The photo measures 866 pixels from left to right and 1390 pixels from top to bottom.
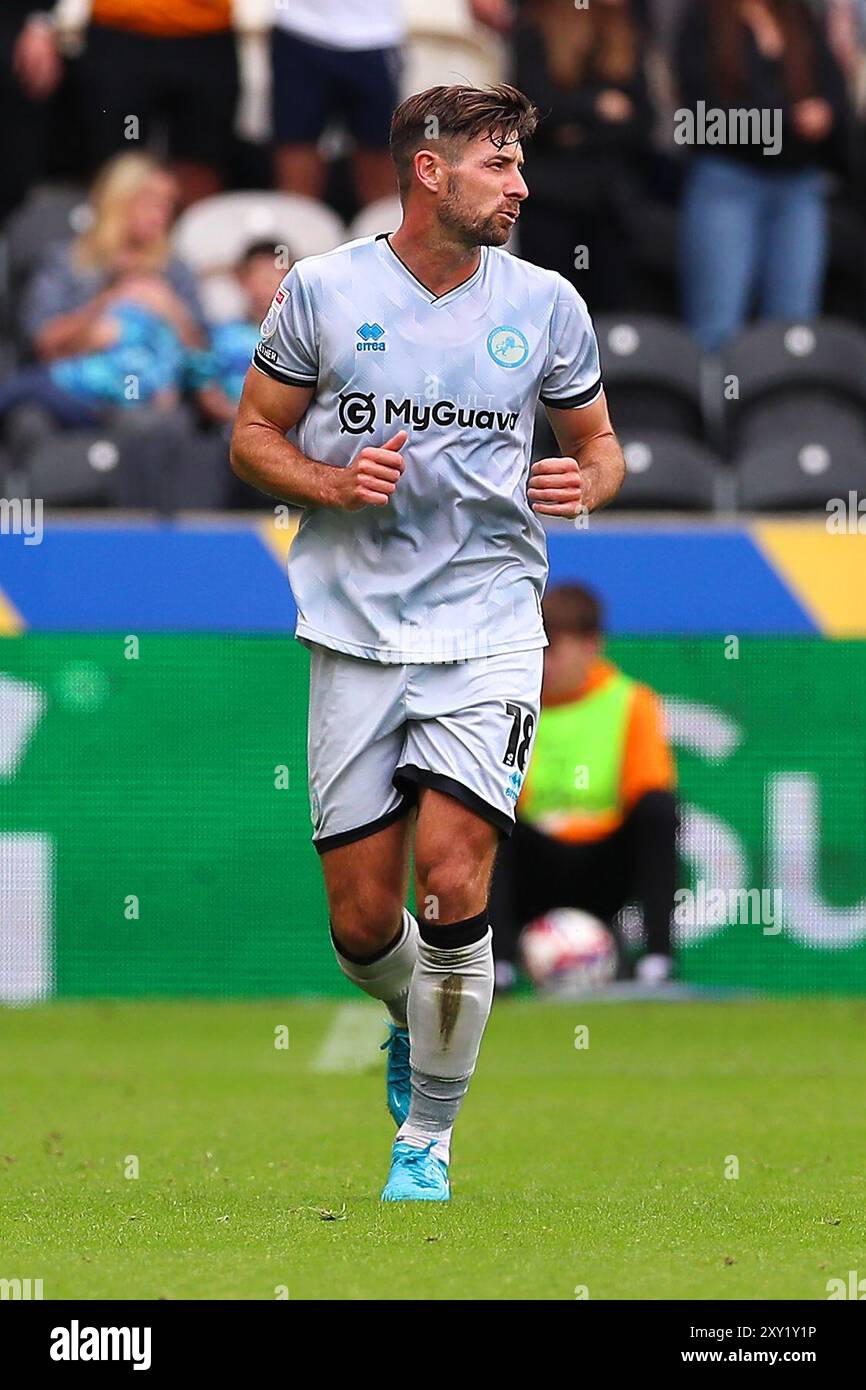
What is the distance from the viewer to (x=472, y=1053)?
18.0ft

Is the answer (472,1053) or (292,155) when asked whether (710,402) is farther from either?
(472,1053)

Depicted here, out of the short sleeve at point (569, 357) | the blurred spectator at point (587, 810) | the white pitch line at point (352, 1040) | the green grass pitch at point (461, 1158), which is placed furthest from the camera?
the blurred spectator at point (587, 810)

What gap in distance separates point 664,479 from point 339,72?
115 inches

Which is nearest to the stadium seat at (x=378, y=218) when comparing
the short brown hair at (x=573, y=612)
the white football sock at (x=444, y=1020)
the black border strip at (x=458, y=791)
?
the short brown hair at (x=573, y=612)

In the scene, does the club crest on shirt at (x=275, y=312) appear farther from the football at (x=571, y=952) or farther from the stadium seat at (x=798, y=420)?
the stadium seat at (x=798, y=420)

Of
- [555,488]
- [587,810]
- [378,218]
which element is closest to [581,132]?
→ [378,218]

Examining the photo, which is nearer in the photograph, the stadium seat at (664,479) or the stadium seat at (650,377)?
the stadium seat at (664,479)

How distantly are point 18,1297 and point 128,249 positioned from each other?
8635mm

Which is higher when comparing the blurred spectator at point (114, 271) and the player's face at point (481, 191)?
the blurred spectator at point (114, 271)

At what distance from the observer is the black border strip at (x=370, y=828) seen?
5.50m

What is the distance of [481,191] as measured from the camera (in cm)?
542

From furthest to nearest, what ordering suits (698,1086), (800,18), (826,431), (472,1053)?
1. (800,18)
2. (826,431)
3. (698,1086)
4. (472,1053)

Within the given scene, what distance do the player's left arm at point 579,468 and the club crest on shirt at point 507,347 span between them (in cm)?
21

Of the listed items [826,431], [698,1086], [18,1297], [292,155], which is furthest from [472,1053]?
[292,155]
